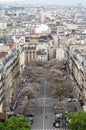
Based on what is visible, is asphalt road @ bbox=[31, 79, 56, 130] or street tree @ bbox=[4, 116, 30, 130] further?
asphalt road @ bbox=[31, 79, 56, 130]

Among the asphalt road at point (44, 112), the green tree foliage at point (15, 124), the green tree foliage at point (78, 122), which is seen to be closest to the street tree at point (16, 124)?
the green tree foliage at point (15, 124)

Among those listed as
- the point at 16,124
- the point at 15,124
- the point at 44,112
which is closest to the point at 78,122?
the point at 16,124

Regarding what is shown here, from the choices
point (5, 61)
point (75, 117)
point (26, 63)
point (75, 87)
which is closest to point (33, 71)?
point (75, 87)

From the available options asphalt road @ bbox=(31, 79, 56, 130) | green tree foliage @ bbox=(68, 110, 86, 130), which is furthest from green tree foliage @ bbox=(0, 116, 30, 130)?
asphalt road @ bbox=(31, 79, 56, 130)

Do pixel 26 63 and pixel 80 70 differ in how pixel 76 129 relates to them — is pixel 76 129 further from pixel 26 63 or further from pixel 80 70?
pixel 26 63

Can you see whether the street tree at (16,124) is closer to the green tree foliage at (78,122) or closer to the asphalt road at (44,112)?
the green tree foliage at (78,122)

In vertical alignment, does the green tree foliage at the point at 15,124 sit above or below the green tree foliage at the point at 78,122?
above

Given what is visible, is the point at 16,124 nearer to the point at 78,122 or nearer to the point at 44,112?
the point at 78,122

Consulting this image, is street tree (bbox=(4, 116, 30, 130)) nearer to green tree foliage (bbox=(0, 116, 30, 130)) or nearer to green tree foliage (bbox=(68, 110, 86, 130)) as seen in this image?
green tree foliage (bbox=(0, 116, 30, 130))
